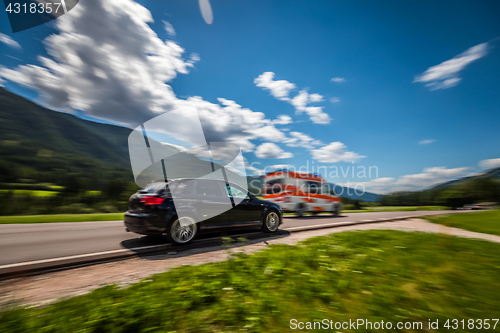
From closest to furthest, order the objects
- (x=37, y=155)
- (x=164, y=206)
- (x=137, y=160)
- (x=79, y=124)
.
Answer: (x=164, y=206) → (x=137, y=160) → (x=37, y=155) → (x=79, y=124)

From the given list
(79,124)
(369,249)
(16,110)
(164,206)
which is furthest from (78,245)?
(79,124)

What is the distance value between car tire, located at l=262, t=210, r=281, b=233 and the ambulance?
5.16m

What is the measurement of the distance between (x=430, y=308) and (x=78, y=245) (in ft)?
22.4

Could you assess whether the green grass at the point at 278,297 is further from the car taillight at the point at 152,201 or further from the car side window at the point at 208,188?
the car side window at the point at 208,188

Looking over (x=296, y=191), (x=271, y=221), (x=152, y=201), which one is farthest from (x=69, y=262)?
(x=296, y=191)

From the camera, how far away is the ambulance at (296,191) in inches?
514

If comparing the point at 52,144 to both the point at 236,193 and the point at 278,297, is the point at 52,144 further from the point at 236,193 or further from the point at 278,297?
the point at 278,297

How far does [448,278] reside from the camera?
10.3 feet

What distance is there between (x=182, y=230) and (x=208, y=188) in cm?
130

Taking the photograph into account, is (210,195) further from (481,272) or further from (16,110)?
(16,110)

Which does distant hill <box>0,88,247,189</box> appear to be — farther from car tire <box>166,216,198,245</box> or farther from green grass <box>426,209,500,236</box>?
green grass <box>426,209,500,236</box>

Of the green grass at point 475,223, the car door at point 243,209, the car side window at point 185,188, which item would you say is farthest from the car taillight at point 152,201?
the green grass at point 475,223

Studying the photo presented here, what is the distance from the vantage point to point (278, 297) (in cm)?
258

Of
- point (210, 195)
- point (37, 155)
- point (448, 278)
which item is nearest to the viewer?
point (448, 278)
